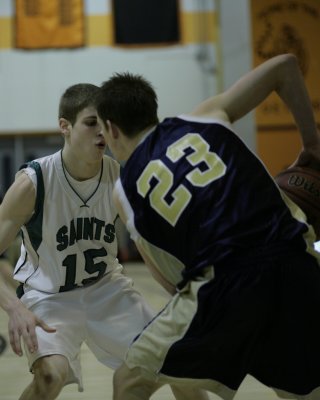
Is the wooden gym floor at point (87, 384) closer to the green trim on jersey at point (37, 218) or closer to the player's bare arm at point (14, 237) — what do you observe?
the green trim on jersey at point (37, 218)

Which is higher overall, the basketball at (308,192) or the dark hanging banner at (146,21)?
the dark hanging banner at (146,21)

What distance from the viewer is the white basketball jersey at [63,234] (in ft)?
10.0

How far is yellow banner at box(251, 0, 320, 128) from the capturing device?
10.5m

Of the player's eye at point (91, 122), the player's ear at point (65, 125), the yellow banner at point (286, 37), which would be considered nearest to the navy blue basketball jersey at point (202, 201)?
the player's eye at point (91, 122)

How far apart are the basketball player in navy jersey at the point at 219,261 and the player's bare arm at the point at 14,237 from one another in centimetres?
47

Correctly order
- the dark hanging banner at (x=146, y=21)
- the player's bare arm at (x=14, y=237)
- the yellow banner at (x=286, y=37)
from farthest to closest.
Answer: the dark hanging banner at (x=146, y=21)
the yellow banner at (x=286, y=37)
the player's bare arm at (x=14, y=237)

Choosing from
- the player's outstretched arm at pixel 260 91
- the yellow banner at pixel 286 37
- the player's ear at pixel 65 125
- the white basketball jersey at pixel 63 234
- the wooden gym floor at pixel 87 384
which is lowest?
the wooden gym floor at pixel 87 384

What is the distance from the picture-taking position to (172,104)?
12383 millimetres

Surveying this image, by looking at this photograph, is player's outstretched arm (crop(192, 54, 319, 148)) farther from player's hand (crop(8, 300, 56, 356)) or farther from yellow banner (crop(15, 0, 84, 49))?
yellow banner (crop(15, 0, 84, 49))

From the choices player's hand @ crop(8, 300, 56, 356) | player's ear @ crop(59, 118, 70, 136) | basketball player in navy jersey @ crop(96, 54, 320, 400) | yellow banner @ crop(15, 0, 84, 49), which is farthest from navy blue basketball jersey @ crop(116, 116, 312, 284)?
yellow banner @ crop(15, 0, 84, 49)

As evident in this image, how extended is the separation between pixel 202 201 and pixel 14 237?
40.0 inches

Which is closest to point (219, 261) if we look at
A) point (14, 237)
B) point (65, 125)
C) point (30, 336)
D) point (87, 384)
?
point (30, 336)

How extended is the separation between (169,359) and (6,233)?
0.98 meters

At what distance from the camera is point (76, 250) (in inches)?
121
